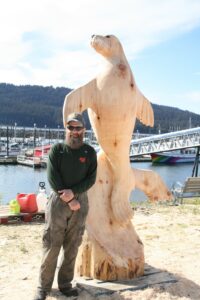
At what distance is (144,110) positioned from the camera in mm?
5035

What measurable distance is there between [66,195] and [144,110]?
5.74 ft

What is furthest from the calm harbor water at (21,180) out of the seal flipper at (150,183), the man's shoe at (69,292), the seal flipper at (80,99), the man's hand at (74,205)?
the man's hand at (74,205)

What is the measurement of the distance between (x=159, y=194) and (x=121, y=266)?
3.06 feet

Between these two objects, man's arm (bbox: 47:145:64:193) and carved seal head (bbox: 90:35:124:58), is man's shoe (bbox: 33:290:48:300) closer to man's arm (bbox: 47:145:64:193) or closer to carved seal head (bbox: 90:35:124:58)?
man's arm (bbox: 47:145:64:193)

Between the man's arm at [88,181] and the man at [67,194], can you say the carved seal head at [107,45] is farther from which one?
the man's arm at [88,181]

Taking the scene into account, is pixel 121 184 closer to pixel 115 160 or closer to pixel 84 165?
pixel 115 160

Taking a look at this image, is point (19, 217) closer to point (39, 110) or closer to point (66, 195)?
point (66, 195)

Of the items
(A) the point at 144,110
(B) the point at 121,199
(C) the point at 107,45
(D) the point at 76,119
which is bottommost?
(B) the point at 121,199

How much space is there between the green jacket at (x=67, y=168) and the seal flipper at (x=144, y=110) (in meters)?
1.35

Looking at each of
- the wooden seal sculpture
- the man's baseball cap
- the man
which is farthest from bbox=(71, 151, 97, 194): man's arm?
the wooden seal sculpture

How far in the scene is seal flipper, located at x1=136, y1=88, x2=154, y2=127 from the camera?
4949mm

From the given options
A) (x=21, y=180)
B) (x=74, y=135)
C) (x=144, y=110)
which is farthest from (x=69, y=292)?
(x=21, y=180)

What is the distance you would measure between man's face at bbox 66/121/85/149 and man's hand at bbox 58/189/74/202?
0.39 meters

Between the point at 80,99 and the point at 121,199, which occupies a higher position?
the point at 80,99
